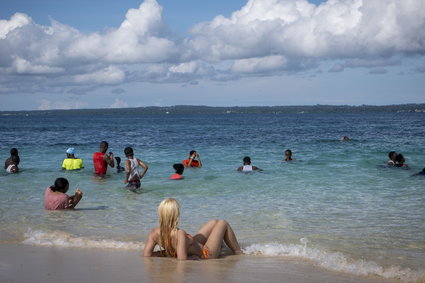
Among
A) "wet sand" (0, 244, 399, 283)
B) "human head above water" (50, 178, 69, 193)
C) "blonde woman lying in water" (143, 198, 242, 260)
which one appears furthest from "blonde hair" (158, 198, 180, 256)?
"human head above water" (50, 178, 69, 193)

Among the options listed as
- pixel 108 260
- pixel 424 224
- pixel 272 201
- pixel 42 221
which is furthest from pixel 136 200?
pixel 424 224

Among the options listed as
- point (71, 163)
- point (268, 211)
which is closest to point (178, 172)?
point (71, 163)

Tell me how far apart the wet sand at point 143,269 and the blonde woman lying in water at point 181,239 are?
5.6 inches

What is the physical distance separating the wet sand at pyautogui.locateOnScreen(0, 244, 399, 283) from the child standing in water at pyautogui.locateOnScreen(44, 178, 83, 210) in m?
3.23

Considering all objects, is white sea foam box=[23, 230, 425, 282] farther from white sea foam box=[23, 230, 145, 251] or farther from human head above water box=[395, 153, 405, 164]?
human head above water box=[395, 153, 405, 164]

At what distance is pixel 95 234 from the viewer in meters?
8.05

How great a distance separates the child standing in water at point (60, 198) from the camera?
975 cm

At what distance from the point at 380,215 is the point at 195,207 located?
4.16m

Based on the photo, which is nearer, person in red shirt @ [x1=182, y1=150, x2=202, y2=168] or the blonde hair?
the blonde hair

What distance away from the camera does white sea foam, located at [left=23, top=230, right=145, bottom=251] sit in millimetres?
7039

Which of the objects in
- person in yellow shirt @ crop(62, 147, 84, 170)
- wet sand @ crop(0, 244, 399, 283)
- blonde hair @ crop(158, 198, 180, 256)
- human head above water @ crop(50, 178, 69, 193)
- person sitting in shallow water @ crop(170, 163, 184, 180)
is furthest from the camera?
person in yellow shirt @ crop(62, 147, 84, 170)

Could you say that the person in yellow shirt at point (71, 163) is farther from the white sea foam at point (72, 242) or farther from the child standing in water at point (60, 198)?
the white sea foam at point (72, 242)

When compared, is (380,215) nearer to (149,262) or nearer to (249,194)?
(249,194)

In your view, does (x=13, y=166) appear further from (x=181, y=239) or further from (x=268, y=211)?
(x=181, y=239)
